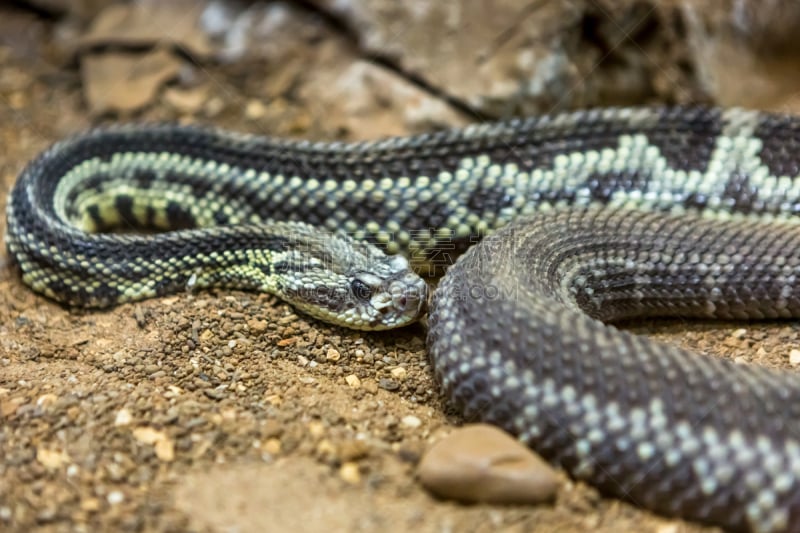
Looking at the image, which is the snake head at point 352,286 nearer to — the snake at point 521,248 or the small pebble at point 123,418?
the snake at point 521,248

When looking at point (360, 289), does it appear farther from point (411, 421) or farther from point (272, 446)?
point (272, 446)

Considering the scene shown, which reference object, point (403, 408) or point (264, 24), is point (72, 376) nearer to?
point (403, 408)

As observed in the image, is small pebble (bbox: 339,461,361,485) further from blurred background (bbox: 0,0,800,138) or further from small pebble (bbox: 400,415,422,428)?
blurred background (bbox: 0,0,800,138)

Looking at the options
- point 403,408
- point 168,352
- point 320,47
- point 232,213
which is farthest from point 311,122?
point 403,408

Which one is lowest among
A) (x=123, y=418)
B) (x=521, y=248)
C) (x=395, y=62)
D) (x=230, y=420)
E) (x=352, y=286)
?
(x=123, y=418)

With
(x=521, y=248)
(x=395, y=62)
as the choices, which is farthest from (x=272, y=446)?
(x=395, y=62)
